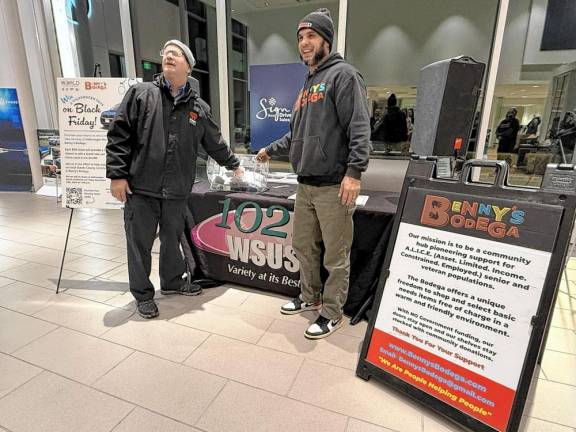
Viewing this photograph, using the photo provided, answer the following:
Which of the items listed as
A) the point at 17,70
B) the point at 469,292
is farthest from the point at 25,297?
the point at 17,70

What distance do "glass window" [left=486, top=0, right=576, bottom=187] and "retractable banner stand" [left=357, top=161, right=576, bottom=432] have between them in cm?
230

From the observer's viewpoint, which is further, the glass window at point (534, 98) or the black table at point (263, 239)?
the glass window at point (534, 98)

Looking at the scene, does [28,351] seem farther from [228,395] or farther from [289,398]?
[289,398]

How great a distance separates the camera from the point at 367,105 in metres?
1.65

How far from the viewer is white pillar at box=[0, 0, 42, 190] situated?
15.6 ft

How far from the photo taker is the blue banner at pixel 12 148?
16.5ft

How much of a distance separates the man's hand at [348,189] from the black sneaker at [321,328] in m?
0.74

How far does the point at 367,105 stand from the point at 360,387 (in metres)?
1.36

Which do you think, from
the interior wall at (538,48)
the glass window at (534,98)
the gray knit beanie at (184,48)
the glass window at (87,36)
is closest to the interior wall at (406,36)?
the interior wall at (538,48)

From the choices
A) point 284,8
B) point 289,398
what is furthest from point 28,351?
point 284,8

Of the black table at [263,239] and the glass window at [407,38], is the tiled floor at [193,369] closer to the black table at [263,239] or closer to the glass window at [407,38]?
the black table at [263,239]

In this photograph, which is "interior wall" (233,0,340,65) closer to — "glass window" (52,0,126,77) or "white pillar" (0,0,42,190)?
"glass window" (52,0,126,77)

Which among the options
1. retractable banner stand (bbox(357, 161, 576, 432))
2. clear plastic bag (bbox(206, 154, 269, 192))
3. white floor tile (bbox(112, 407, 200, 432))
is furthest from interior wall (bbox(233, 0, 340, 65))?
white floor tile (bbox(112, 407, 200, 432))

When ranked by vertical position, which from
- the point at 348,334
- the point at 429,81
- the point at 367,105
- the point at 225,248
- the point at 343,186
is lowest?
the point at 348,334
